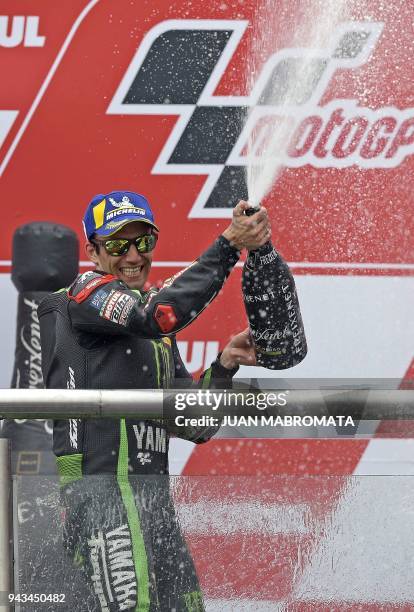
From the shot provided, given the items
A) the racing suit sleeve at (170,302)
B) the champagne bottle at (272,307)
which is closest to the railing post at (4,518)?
the racing suit sleeve at (170,302)

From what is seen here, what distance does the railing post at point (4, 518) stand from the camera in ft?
4.64

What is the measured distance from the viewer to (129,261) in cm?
199

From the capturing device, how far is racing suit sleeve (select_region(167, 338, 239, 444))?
162 centimetres

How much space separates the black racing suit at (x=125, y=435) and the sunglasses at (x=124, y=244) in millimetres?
Answer: 65

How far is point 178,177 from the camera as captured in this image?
3.37 metres

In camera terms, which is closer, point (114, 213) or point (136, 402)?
point (136, 402)

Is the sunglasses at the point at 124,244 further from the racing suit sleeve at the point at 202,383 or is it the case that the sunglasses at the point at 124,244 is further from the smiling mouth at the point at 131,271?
the racing suit sleeve at the point at 202,383

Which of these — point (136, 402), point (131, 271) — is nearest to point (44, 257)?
point (131, 271)

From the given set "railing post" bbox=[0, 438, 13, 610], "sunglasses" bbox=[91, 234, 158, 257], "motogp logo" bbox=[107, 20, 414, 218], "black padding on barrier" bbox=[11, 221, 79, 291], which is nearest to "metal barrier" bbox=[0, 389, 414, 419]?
"railing post" bbox=[0, 438, 13, 610]

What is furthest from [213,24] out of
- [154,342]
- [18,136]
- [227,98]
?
[154,342]

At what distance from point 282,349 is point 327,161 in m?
1.66

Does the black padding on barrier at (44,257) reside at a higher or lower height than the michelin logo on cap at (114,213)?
higher

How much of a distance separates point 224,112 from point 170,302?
A: 172 centimetres

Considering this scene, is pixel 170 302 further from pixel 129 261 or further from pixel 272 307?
pixel 129 261
